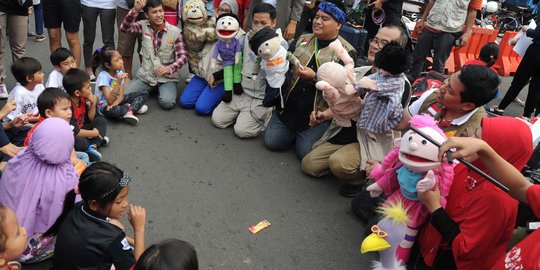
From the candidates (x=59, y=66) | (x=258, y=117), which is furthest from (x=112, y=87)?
(x=258, y=117)

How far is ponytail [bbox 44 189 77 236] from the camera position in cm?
245

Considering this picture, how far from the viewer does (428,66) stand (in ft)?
21.7

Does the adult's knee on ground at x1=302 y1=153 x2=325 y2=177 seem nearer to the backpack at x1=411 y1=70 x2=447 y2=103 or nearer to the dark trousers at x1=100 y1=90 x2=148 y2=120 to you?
the backpack at x1=411 y1=70 x2=447 y2=103

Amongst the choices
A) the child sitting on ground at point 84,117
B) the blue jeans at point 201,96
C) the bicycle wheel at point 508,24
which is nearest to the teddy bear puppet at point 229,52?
the blue jeans at point 201,96

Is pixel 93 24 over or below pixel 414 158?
below

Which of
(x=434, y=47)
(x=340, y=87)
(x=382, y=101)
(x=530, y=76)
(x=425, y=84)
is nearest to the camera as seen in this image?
(x=382, y=101)

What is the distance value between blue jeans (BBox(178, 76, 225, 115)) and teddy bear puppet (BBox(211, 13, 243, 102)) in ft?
0.77

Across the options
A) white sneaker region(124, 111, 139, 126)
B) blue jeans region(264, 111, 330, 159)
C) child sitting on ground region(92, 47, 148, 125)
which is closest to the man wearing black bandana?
blue jeans region(264, 111, 330, 159)

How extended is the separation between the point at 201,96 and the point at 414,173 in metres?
2.83

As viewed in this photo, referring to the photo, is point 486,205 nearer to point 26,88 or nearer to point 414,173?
point 414,173

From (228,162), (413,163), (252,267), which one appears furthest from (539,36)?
(252,267)

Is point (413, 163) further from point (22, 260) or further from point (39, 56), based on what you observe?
point (39, 56)

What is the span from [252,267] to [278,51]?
6.33 feet

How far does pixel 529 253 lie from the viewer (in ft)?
5.39
